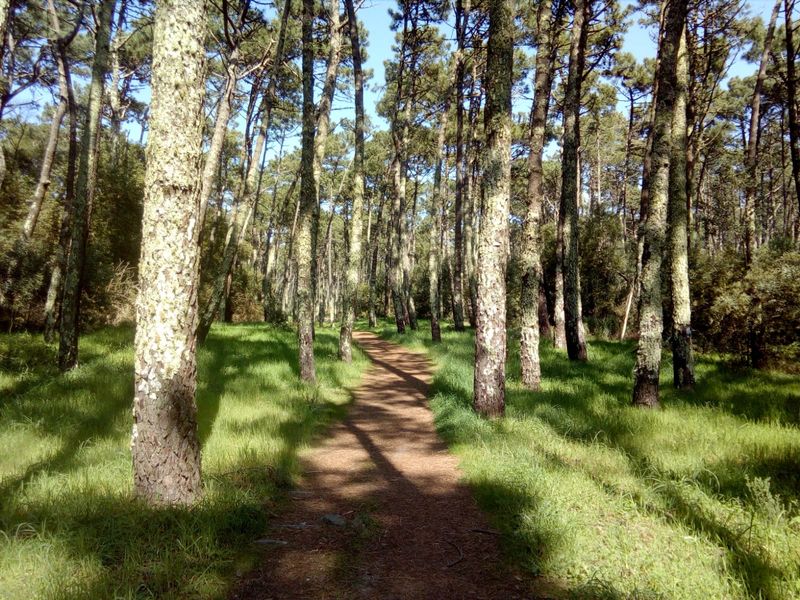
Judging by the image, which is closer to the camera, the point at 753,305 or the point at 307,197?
the point at 307,197

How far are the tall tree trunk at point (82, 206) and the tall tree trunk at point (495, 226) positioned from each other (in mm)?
6618

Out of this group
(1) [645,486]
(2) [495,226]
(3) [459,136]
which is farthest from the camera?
Answer: (3) [459,136]

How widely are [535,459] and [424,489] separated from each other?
128cm

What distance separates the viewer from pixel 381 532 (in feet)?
12.1

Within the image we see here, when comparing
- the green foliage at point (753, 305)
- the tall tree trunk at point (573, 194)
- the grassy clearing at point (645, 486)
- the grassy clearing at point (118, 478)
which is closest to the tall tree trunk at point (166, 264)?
the grassy clearing at point (118, 478)

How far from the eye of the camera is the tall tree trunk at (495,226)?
6.24 metres

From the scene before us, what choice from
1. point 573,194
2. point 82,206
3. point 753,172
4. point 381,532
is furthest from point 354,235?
point 753,172

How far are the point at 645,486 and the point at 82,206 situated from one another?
364 inches

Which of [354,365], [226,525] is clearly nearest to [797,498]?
[226,525]

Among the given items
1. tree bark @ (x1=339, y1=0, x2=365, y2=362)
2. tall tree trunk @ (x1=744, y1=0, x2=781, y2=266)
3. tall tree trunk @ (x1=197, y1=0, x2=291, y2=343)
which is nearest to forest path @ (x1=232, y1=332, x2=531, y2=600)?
tree bark @ (x1=339, y1=0, x2=365, y2=362)

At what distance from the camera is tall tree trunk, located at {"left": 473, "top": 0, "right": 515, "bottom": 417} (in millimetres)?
6242

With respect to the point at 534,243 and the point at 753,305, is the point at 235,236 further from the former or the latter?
the point at 753,305

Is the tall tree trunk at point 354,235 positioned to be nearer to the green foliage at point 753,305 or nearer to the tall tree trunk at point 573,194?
the tall tree trunk at point 573,194

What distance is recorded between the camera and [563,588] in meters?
2.83
